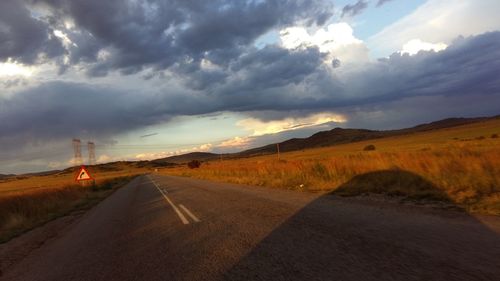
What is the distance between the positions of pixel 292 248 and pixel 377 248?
1255 mm

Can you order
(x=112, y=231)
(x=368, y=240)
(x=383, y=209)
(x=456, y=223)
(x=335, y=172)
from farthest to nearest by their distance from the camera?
1. (x=335, y=172)
2. (x=112, y=231)
3. (x=383, y=209)
4. (x=456, y=223)
5. (x=368, y=240)

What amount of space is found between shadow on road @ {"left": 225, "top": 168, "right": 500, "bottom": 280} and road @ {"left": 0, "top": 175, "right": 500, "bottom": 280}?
0.04 ft

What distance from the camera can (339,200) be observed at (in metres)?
12.6

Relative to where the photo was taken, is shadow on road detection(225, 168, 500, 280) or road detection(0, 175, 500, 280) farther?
road detection(0, 175, 500, 280)

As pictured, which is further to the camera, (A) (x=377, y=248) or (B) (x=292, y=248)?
(B) (x=292, y=248)

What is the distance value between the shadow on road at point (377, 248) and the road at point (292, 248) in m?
0.01

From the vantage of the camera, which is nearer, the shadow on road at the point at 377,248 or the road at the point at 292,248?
the shadow on road at the point at 377,248

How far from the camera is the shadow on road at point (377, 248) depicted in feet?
16.1

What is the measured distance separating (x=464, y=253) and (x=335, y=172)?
14613 mm

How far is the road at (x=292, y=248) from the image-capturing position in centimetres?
514

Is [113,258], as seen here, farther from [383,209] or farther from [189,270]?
[383,209]

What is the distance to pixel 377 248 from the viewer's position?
604cm

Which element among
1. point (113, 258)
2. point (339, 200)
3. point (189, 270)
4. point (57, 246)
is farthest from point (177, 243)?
point (339, 200)

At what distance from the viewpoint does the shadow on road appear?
4.90 meters
